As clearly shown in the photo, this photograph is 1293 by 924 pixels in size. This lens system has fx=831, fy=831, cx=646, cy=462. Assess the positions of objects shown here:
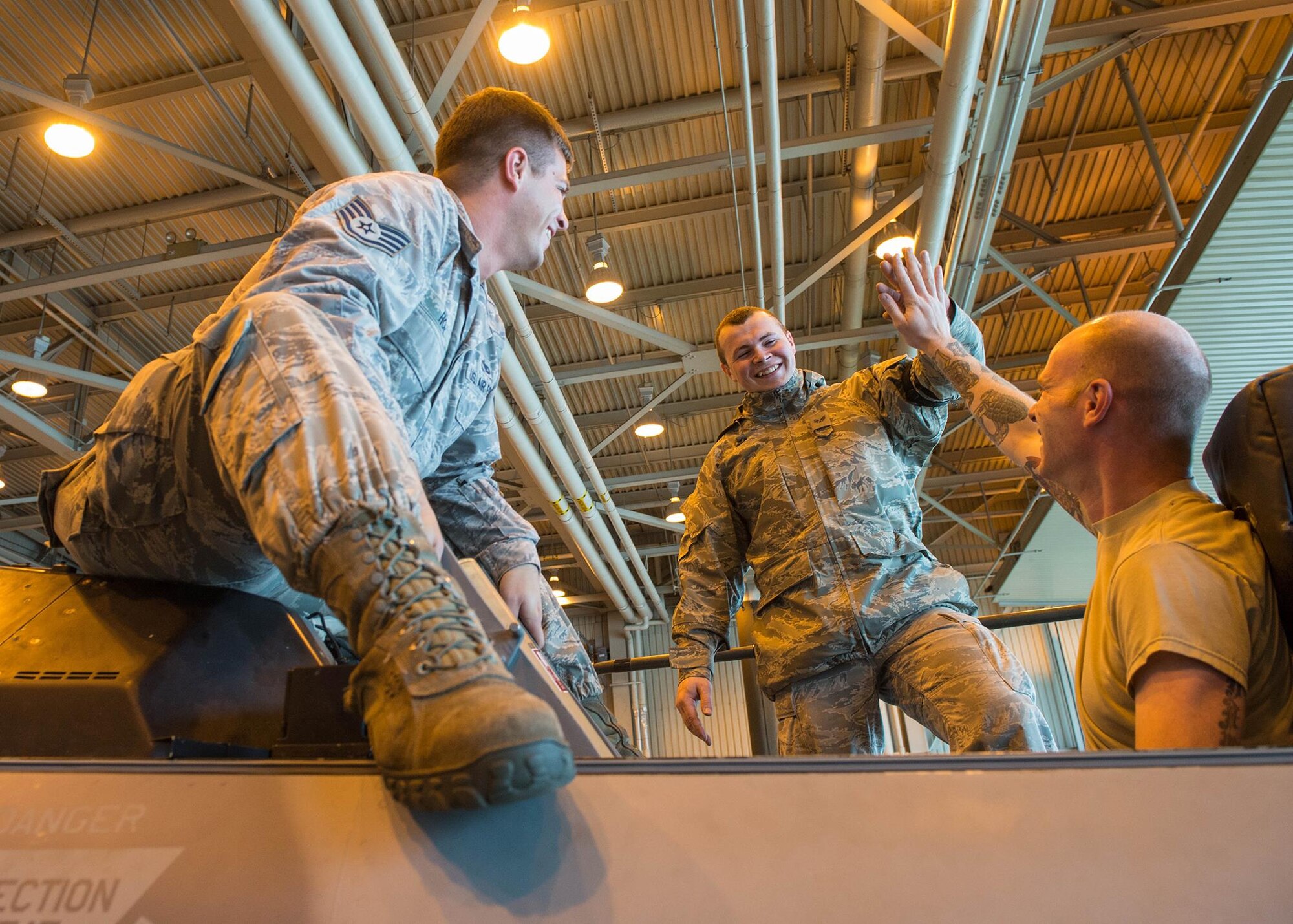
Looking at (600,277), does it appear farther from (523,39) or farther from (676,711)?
(676,711)

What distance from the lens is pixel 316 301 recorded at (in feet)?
3.67

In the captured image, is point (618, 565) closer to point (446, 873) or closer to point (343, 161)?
point (343, 161)

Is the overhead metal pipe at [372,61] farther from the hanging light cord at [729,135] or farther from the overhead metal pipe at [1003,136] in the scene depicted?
the overhead metal pipe at [1003,136]

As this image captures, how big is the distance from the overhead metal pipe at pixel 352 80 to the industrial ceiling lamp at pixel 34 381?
419 centimetres

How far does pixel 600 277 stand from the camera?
5.87 meters

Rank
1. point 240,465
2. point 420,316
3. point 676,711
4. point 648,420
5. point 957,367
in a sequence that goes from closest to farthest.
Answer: point 240,465
point 420,316
point 957,367
point 648,420
point 676,711

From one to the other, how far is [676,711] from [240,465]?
13.9 m

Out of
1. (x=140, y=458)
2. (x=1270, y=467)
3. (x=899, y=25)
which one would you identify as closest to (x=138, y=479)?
(x=140, y=458)

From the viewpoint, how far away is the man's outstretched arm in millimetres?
1823

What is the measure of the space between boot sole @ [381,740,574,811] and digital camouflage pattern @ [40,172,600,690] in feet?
0.84

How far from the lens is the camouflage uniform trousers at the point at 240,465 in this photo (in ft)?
2.83

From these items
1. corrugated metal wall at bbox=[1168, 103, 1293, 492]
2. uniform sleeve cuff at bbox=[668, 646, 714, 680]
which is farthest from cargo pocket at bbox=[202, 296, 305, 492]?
corrugated metal wall at bbox=[1168, 103, 1293, 492]

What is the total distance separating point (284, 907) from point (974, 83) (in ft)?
14.7

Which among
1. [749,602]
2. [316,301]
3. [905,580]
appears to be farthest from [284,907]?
[749,602]
